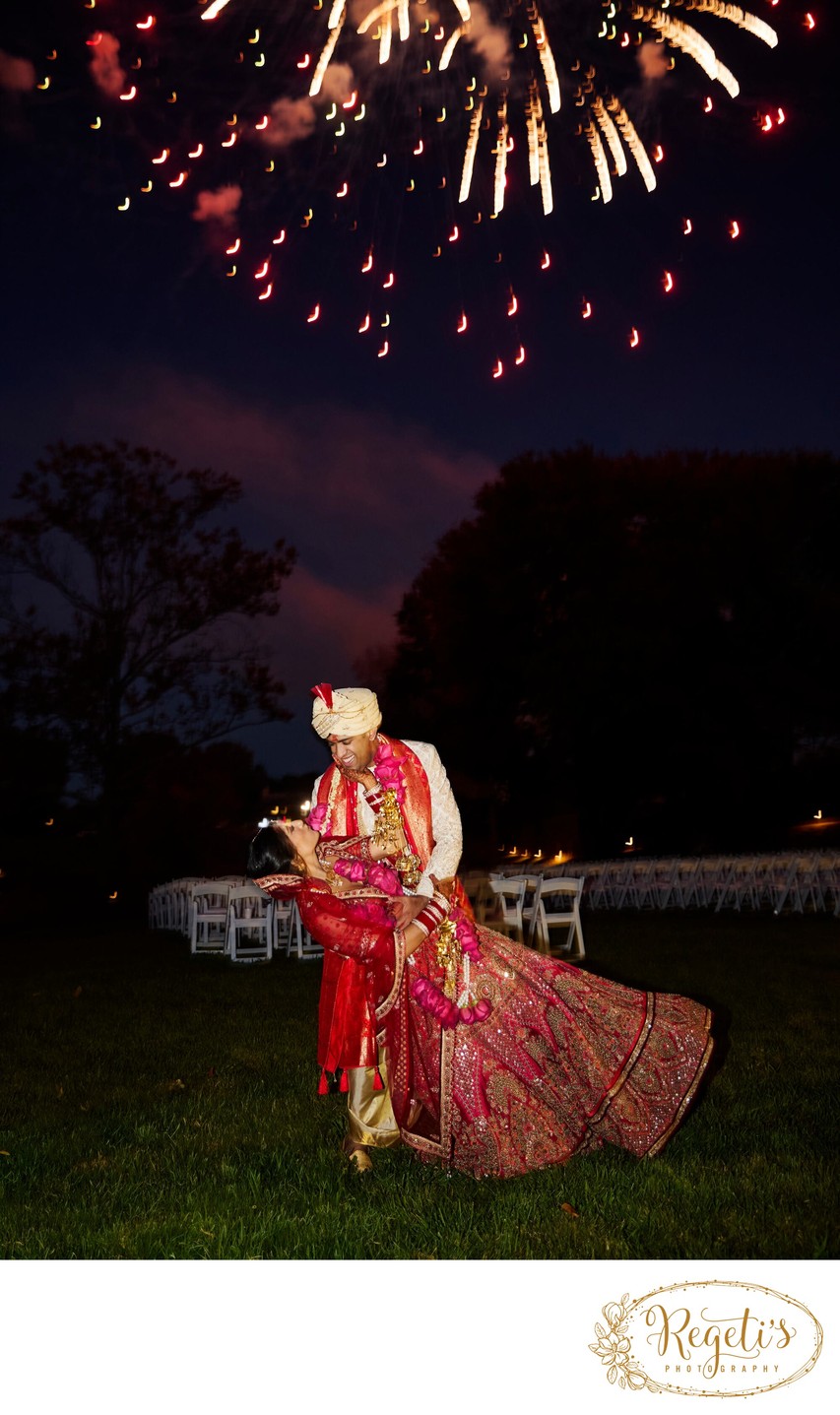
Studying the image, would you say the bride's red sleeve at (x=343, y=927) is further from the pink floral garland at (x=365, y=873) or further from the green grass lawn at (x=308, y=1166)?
the green grass lawn at (x=308, y=1166)

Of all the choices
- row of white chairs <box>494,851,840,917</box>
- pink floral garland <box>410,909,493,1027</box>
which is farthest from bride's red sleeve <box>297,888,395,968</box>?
row of white chairs <box>494,851,840,917</box>

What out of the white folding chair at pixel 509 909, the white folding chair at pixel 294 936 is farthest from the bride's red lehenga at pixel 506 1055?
the white folding chair at pixel 294 936

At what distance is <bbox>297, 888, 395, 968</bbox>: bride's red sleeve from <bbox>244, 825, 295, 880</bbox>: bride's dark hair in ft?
0.42

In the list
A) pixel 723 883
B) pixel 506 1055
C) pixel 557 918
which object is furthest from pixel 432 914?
pixel 723 883

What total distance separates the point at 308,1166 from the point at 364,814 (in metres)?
1.34

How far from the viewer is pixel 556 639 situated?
2647 cm

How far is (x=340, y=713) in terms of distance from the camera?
372 centimetres

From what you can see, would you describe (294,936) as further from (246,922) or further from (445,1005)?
(445,1005)

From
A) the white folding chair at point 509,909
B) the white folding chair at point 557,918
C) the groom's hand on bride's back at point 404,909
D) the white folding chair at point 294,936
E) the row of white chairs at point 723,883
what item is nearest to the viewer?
the groom's hand on bride's back at point 404,909

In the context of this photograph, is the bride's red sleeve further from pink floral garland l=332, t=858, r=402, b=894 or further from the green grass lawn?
the green grass lawn

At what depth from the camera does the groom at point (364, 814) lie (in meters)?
3.75

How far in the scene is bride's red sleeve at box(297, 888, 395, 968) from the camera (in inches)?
146
